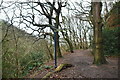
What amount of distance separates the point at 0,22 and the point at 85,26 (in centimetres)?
1359

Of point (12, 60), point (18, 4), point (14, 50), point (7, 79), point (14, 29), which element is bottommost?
point (7, 79)

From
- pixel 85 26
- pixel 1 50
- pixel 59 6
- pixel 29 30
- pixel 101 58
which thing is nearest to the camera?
pixel 1 50

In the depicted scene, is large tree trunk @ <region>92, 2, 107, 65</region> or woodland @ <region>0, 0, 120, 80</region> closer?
woodland @ <region>0, 0, 120, 80</region>

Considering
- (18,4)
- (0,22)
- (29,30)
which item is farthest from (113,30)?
(0,22)

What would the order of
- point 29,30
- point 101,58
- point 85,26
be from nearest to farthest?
point 101,58, point 29,30, point 85,26

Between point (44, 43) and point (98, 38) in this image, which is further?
point (44, 43)

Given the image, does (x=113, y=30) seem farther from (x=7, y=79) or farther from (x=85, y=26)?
(x=85, y=26)

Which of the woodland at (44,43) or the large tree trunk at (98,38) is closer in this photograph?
the woodland at (44,43)

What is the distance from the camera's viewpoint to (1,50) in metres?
4.71

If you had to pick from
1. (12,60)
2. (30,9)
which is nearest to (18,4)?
(30,9)

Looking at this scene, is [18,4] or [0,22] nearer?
[0,22]

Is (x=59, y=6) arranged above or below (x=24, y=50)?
above

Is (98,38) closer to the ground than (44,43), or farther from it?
farther from it

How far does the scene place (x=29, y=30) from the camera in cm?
697
